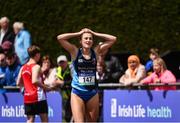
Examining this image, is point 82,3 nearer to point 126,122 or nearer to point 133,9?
point 133,9

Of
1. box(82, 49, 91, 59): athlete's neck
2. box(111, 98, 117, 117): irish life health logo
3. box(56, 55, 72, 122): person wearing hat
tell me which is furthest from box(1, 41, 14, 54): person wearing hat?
box(82, 49, 91, 59): athlete's neck

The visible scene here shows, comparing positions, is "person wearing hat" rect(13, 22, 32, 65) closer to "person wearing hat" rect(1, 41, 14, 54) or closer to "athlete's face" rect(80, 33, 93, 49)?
"person wearing hat" rect(1, 41, 14, 54)

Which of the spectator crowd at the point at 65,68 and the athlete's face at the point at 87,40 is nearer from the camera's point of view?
the athlete's face at the point at 87,40

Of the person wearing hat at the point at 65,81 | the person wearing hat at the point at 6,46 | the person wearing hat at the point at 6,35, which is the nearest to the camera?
the person wearing hat at the point at 65,81

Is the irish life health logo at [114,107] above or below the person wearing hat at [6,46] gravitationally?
below

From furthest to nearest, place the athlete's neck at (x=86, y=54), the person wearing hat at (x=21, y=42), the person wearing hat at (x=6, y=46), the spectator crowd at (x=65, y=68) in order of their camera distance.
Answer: the person wearing hat at (x=6, y=46), the person wearing hat at (x=21, y=42), the spectator crowd at (x=65, y=68), the athlete's neck at (x=86, y=54)

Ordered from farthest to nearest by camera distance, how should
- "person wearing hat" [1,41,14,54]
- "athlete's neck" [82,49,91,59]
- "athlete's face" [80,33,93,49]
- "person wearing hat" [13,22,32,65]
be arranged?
"person wearing hat" [1,41,14,54] → "person wearing hat" [13,22,32,65] → "athlete's neck" [82,49,91,59] → "athlete's face" [80,33,93,49]

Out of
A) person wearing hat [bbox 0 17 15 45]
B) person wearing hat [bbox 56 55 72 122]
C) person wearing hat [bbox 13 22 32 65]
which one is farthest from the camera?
person wearing hat [bbox 0 17 15 45]

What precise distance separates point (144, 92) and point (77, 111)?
3512 mm

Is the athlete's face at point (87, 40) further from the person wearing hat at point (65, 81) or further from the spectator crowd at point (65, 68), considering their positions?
the person wearing hat at point (65, 81)

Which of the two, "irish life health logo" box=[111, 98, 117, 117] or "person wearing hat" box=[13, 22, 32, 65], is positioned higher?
"person wearing hat" box=[13, 22, 32, 65]

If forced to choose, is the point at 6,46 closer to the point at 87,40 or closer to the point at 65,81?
the point at 65,81

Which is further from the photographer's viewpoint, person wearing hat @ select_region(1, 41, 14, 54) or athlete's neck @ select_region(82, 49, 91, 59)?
person wearing hat @ select_region(1, 41, 14, 54)

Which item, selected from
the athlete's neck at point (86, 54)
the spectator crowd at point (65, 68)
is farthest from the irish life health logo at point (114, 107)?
the athlete's neck at point (86, 54)
